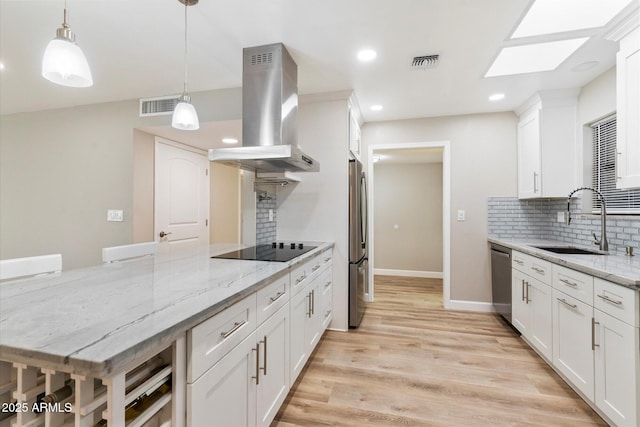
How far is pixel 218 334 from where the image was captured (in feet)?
3.38

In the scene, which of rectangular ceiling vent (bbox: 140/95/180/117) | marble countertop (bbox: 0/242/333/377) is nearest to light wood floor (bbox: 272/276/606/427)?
marble countertop (bbox: 0/242/333/377)

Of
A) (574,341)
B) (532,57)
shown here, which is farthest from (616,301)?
(532,57)

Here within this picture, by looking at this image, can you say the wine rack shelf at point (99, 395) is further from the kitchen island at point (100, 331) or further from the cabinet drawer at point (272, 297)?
the cabinet drawer at point (272, 297)

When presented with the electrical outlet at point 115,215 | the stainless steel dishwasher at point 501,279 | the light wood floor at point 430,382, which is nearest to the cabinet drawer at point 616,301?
the light wood floor at point 430,382

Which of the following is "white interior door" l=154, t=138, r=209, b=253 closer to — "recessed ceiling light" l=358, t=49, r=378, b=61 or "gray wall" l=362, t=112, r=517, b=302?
"recessed ceiling light" l=358, t=49, r=378, b=61

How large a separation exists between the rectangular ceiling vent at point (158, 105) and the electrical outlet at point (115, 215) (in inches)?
44.6

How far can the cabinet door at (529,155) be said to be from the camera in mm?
2990

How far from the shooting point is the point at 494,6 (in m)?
1.69

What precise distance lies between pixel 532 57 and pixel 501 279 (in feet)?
7.15

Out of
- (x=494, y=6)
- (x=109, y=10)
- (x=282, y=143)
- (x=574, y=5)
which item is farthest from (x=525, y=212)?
(x=109, y=10)

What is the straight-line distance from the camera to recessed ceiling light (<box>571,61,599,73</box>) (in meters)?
2.32

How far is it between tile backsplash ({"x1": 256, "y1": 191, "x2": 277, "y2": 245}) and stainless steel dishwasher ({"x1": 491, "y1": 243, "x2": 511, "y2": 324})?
2498 millimetres

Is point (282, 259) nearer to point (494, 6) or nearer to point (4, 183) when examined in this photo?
point (494, 6)

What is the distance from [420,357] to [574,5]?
2655 mm
